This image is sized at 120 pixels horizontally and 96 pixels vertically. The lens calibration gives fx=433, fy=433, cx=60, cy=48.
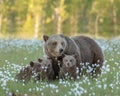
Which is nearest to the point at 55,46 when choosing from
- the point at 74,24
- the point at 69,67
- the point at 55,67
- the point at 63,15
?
the point at 55,67

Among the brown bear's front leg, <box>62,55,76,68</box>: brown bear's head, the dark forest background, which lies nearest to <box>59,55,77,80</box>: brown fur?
<box>62,55,76,68</box>: brown bear's head

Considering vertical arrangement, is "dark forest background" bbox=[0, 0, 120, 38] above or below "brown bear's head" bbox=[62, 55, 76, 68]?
below

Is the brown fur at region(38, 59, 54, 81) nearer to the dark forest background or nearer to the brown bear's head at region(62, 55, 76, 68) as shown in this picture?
the brown bear's head at region(62, 55, 76, 68)

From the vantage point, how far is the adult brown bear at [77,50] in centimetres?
1104

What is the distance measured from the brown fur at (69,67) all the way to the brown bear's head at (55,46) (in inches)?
13.3

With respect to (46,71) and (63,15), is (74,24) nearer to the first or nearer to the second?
(63,15)

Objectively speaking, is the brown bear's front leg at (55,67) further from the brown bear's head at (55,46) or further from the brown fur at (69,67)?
the brown fur at (69,67)

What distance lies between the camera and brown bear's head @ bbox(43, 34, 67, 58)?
10.9 metres

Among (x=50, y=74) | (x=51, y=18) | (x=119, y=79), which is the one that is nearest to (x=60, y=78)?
(x=50, y=74)

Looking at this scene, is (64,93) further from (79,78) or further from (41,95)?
(79,78)

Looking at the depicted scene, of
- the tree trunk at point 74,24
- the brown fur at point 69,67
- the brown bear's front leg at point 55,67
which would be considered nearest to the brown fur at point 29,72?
the brown bear's front leg at point 55,67

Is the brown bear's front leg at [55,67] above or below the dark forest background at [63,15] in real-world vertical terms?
above

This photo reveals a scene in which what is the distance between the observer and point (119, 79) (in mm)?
10523

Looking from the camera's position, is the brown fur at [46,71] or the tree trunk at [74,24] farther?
the tree trunk at [74,24]
